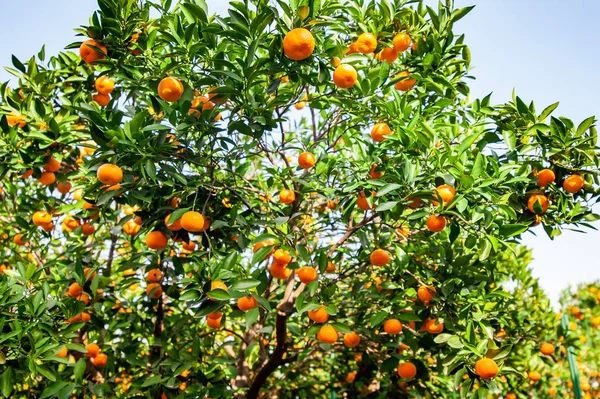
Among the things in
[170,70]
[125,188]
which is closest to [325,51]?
[170,70]

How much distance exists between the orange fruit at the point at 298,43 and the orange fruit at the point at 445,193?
81 cm

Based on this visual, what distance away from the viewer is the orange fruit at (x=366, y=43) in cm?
234

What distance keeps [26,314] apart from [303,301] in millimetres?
1370

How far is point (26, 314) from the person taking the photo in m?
2.36

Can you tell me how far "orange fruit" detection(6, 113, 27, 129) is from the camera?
2.69 m

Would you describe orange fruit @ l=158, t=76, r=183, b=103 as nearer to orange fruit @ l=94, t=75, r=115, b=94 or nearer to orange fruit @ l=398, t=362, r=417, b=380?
orange fruit @ l=94, t=75, r=115, b=94

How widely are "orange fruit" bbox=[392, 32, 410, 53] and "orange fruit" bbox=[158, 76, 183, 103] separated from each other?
1109mm

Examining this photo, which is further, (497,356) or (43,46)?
(43,46)

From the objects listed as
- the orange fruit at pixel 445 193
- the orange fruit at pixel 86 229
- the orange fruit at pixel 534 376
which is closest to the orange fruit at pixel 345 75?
the orange fruit at pixel 445 193

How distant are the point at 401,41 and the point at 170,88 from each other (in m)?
1.18

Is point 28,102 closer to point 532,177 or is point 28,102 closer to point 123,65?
point 123,65

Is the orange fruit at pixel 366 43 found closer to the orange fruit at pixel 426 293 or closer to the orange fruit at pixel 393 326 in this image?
the orange fruit at pixel 426 293

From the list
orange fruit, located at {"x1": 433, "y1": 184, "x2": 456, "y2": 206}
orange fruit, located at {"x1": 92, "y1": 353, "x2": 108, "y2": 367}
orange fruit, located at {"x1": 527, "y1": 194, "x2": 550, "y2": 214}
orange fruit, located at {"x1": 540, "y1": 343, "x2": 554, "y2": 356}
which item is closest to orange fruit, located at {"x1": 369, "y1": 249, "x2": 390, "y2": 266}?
orange fruit, located at {"x1": 433, "y1": 184, "x2": 456, "y2": 206}

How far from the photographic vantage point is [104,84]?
8.88 ft
